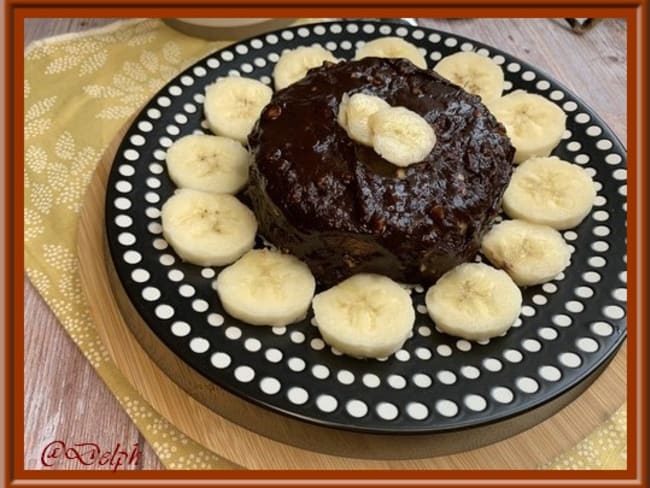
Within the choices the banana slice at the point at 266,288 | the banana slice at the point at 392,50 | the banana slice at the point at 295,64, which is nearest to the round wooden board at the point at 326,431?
the banana slice at the point at 266,288

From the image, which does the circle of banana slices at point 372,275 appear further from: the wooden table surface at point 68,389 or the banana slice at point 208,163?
the wooden table surface at point 68,389

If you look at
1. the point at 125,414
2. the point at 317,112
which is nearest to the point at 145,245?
the point at 125,414

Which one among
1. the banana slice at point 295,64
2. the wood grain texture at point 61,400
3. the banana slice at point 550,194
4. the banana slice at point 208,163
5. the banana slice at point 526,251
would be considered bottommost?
the wood grain texture at point 61,400

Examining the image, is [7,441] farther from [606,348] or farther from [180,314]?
[606,348]

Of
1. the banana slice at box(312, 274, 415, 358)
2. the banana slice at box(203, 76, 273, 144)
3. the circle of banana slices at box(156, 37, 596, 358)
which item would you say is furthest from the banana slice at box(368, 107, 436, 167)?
the banana slice at box(203, 76, 273, 144)

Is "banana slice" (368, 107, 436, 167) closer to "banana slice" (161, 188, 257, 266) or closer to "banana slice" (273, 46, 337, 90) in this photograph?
"banana slice" (161, 188, 257, 266)
